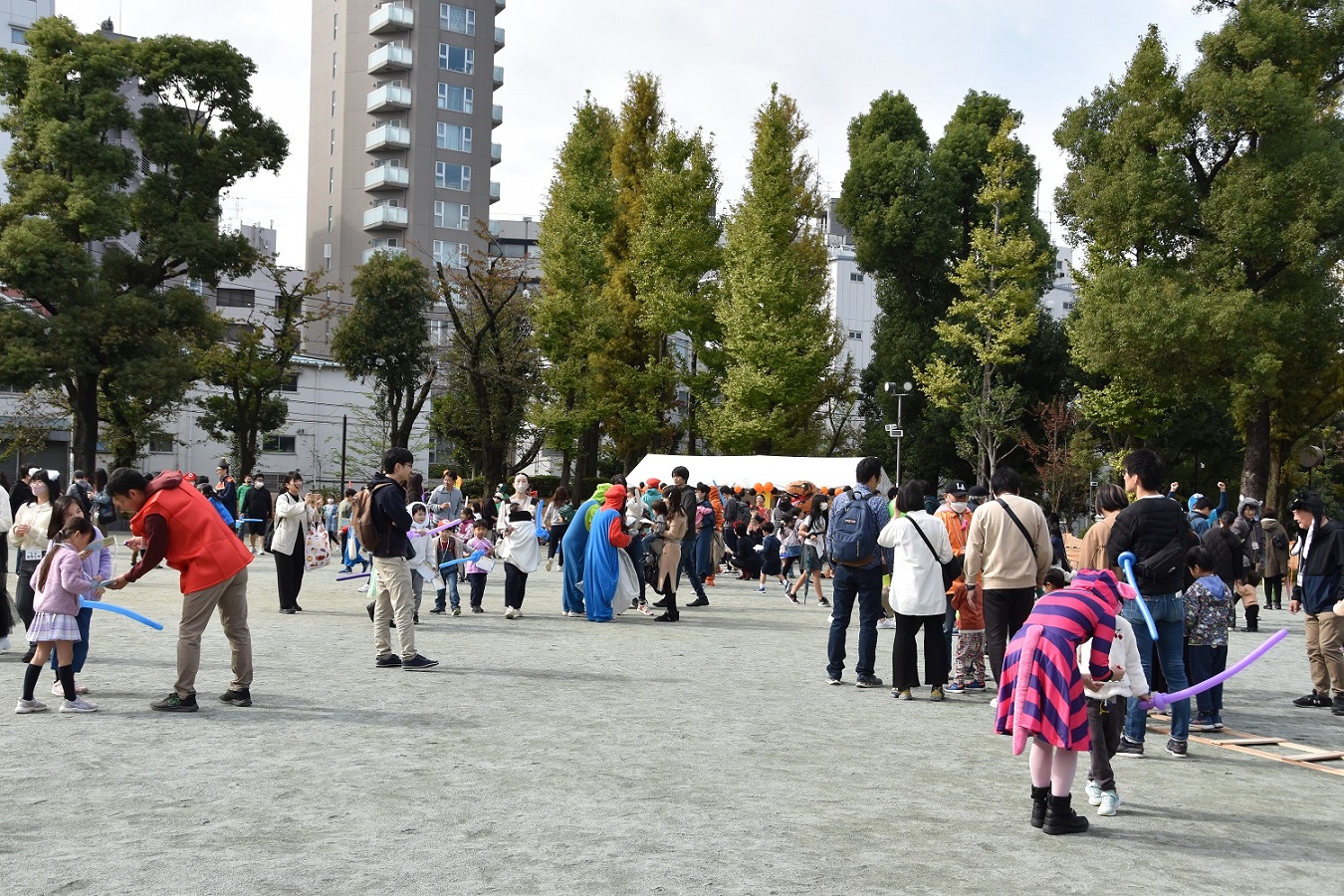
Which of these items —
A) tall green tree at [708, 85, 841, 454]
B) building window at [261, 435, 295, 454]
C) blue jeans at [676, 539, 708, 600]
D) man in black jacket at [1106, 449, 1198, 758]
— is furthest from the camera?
building window at [261, 435, 295, 454]

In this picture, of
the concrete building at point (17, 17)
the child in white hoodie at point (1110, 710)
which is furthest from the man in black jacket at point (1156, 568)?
the concrete building at point (17, 17)

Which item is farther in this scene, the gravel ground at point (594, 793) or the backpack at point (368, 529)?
the backpack at point (368, 529)

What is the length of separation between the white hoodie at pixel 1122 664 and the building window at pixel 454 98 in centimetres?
6863

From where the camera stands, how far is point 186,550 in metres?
8.49

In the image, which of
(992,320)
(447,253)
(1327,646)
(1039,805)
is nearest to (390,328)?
(447,253)

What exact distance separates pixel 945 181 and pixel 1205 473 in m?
14.2

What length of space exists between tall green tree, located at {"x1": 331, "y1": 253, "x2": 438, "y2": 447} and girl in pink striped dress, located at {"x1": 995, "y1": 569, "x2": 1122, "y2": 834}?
149 feet

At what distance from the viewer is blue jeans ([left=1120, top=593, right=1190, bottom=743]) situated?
7.91 meters

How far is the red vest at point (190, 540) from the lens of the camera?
8.46 m

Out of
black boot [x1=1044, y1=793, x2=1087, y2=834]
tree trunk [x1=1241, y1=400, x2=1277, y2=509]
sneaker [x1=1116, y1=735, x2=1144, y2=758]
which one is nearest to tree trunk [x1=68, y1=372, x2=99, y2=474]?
tree trunk [x1=1241, y1=400, x2=1277, y2=509]

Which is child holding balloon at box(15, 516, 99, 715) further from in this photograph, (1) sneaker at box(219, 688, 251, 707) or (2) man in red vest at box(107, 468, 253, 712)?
(1) sneaker at box(219, 688, 251, 707)

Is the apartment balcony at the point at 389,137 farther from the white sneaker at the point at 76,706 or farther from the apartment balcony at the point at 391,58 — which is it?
the white sneaker at the point at 76,706

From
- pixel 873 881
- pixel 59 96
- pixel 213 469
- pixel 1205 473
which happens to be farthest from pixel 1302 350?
pixel 213 469

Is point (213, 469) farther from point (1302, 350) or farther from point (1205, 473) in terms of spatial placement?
point (1302, 350)
